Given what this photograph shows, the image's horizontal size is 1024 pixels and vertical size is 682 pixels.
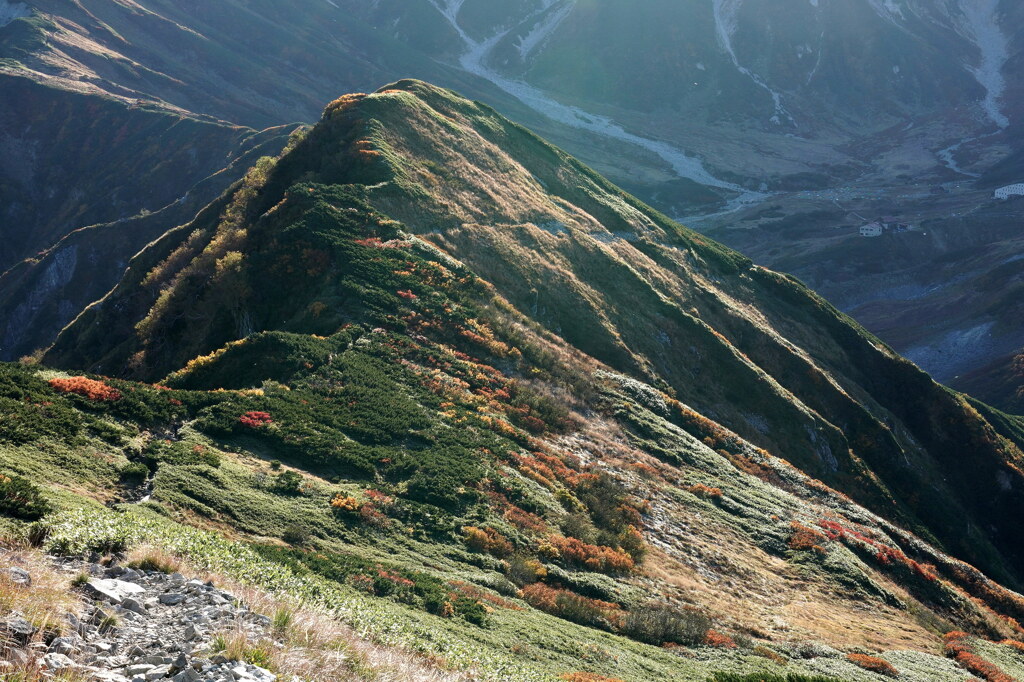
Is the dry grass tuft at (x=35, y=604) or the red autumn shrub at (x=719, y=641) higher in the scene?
the dry grass tuft at (x=35, y=604)

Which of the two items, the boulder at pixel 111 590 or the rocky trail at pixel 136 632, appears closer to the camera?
the rocky trail at pixel 136 632

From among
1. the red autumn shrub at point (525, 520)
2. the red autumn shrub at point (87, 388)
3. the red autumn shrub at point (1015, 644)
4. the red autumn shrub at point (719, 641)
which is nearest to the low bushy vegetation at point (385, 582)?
the red autumn shrub at point (525, 520)

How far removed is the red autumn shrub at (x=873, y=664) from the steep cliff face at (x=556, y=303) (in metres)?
26.0

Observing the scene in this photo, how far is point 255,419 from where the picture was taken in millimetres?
22891

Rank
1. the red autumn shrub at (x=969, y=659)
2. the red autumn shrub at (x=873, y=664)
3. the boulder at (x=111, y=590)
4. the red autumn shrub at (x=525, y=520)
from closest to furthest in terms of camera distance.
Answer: the boulder at (x=111, y=590) < the red autumn shrub at (x=873, y=664) < the red autumn shrub at (x=525, y=520) < the red autumn shrub at (x=969, y=659)

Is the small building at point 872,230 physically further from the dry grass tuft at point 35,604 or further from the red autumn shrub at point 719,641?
the dry grass tuft at point 35,604

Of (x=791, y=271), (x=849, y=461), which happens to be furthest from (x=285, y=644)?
(x=791, y=271)

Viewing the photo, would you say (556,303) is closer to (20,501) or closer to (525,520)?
(525,520)

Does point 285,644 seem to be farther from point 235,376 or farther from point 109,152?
point 109,152

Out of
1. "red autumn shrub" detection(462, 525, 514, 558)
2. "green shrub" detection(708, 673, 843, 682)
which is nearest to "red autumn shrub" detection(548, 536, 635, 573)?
"red autumn shrub" detection(462, 525, 514, 558)

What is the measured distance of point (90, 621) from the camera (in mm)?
8648

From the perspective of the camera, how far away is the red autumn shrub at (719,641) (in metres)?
20.5

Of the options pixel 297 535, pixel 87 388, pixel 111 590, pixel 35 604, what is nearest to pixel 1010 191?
pixel 297 535

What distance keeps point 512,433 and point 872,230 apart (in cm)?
17660
